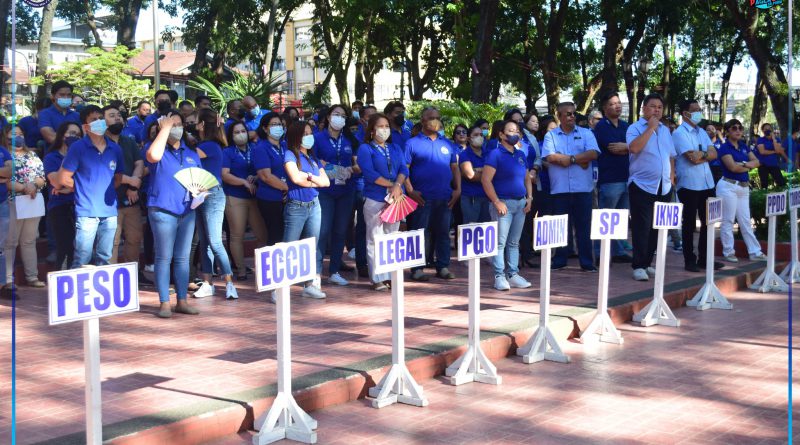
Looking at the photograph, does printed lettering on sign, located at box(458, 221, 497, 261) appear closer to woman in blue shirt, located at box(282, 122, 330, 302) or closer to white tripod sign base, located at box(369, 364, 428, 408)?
white tripod sign base, located at box(369, 364, 428, 408)

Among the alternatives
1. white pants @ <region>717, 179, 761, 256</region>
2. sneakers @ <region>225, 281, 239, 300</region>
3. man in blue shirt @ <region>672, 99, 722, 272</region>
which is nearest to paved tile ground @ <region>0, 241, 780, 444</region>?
sneakers @ <region>225, 281, 239, 300</region>

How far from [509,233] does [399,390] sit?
4.89 m

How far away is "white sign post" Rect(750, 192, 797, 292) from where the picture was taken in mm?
11516

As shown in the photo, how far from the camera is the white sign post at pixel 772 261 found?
11.5 metres

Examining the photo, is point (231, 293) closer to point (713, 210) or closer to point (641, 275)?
point (641, 275)

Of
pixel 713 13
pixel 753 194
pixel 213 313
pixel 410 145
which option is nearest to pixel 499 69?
pixel 713 13

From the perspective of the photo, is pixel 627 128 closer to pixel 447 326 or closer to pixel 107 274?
pixel 447 326

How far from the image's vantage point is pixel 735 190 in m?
13.7

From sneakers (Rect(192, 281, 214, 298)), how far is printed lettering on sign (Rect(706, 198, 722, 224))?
522 cm

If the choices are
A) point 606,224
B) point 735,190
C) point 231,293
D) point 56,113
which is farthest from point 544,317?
point 56,113

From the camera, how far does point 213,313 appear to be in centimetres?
990

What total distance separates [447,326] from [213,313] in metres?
2.30

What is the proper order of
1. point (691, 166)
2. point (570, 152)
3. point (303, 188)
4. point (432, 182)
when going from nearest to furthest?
point (303, 188) < point (432, 182) < point (570, 152) < point (691, 166)

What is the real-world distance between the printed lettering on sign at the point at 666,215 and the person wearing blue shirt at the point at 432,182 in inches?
111
